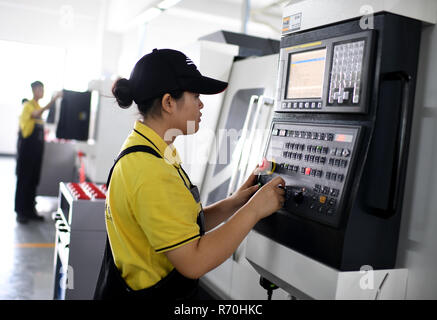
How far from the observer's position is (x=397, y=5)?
1.23 meters

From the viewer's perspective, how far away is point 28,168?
534cm

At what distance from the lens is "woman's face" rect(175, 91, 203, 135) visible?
144 cm

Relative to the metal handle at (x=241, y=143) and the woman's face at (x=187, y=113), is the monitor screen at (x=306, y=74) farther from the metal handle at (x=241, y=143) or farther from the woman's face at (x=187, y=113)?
the metal handle at (x=241, y=143)

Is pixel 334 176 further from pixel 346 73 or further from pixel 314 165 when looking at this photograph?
pixel 346 73

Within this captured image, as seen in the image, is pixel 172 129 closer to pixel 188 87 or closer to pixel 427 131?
pixel 188 87

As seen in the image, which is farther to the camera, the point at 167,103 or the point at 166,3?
the point at 166,3

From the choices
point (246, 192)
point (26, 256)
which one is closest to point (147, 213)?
point (246, 192)

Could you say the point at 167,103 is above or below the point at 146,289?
above

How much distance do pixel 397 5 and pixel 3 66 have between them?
166 centimetres

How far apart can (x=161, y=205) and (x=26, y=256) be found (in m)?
3.41

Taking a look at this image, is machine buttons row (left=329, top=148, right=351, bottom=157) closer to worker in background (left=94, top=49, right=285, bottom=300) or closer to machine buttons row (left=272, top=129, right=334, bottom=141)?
machine buttons row (left=272, top=129, right=334, bottom=141)

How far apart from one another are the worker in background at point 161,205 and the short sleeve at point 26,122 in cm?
396

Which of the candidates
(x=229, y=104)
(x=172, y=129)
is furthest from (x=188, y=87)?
(x=229, y=104)

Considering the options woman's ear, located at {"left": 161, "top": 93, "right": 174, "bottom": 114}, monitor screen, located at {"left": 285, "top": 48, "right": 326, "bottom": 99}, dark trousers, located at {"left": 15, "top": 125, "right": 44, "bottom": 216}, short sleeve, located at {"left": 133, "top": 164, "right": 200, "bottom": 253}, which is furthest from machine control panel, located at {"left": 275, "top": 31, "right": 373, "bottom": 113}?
dark trousers, located at {"left": 15, "top": 125, "right": 44, "bottom": 216}
